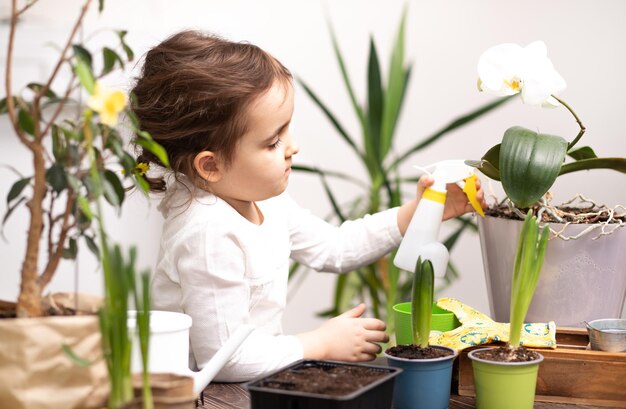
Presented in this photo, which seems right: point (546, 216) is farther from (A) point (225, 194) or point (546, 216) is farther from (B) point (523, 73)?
(A) point (225, 194)

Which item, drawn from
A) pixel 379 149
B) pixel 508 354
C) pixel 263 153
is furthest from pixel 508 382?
pixel 379 149

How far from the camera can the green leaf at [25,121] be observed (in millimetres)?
726

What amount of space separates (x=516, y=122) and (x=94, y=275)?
1.32 metres

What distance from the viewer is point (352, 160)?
236 centimetres

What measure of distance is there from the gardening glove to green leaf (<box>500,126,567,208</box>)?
0.59ft

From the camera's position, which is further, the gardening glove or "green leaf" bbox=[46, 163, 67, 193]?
the gardening glove

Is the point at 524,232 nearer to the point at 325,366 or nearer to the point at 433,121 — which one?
the point at 325,366

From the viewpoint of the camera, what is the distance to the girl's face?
4.07 feet

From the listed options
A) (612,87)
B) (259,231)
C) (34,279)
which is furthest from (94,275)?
(34,279)

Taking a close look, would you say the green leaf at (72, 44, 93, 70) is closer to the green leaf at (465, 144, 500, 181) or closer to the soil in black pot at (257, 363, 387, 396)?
the soil in black pot at (257, 363, 387, 396)

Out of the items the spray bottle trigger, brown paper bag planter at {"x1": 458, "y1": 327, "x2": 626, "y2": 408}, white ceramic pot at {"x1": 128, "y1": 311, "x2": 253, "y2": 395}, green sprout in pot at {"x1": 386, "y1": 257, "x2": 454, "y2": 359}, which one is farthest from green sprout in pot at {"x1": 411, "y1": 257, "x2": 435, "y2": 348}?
the spray bottle trigger

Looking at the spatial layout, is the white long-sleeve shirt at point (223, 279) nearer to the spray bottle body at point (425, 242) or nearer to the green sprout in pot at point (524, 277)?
the spray bottle body at point (425, 242)

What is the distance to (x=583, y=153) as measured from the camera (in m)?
1.34

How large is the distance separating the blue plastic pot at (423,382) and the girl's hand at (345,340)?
9.8 inches
